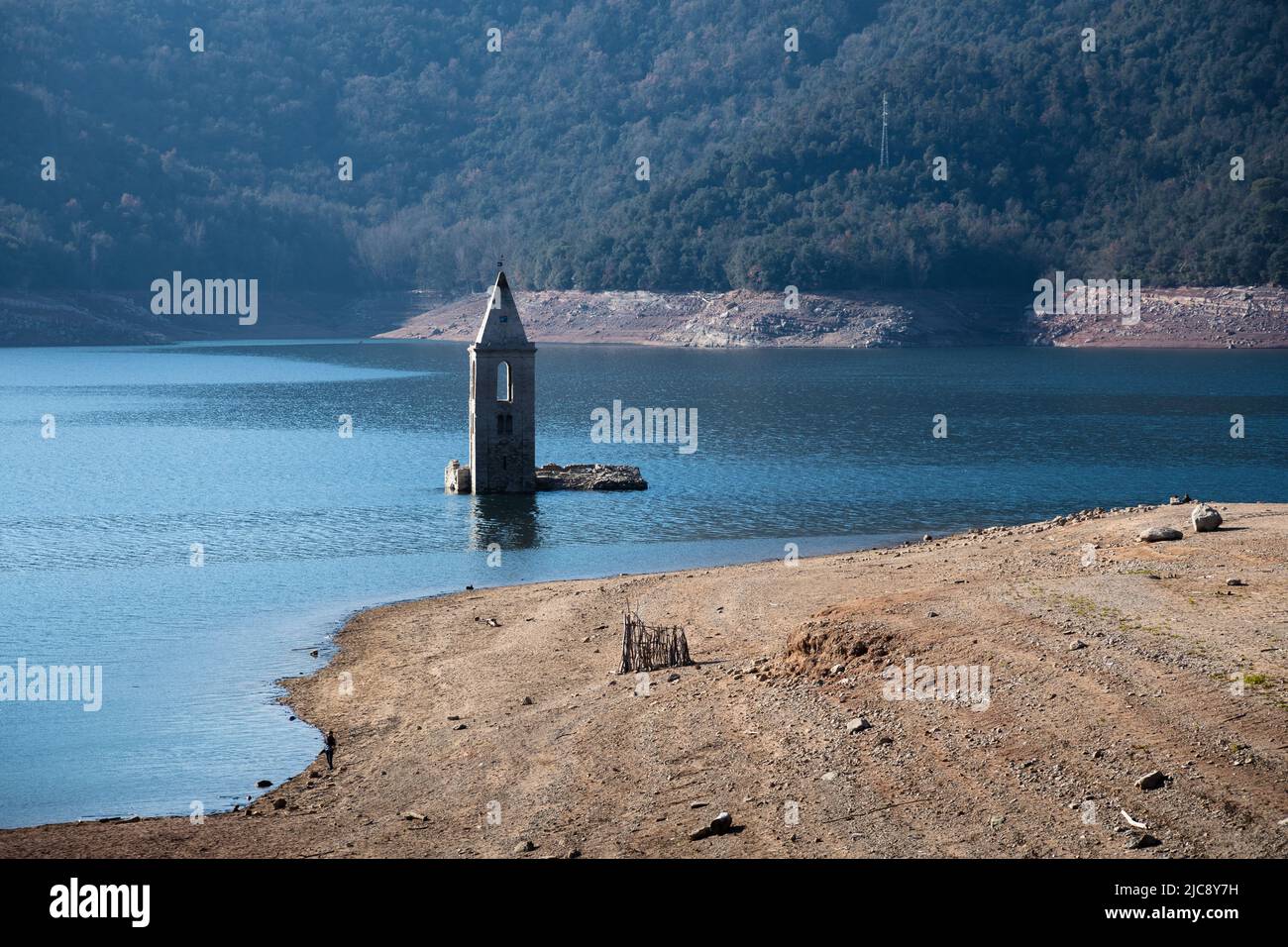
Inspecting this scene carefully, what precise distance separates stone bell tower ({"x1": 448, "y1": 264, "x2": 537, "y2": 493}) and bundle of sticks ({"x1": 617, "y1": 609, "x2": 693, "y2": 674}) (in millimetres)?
23505

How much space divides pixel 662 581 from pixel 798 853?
55.2ft

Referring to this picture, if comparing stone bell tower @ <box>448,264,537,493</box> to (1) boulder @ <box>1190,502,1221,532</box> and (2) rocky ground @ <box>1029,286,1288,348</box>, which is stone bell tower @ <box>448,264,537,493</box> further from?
(2) rocky ground @ <box>1029,286,1288,348</box>

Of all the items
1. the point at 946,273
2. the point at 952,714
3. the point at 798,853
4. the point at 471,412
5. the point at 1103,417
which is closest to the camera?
the point at 798,853

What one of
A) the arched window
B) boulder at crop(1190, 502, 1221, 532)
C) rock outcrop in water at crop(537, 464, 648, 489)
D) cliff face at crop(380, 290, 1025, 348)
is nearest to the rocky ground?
cliff face at crop(380, 290, 1025, 348)

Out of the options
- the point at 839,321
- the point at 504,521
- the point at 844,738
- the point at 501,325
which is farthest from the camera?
the point at 839,321

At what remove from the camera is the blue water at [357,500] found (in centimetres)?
2112

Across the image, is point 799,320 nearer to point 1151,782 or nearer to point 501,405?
point 501,405

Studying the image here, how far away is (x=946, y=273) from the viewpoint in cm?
18538

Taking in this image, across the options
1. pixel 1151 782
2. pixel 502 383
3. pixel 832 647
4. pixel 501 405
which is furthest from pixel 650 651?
pixel 502 383

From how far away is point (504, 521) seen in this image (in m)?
41.4

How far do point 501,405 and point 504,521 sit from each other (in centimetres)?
450

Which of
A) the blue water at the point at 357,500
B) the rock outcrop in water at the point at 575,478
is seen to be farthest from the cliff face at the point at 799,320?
the rock outcrop in water at the point at 575,478
